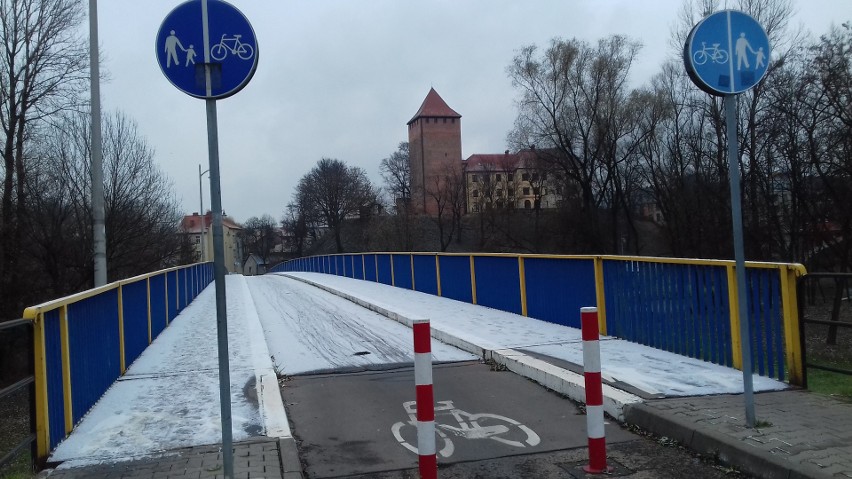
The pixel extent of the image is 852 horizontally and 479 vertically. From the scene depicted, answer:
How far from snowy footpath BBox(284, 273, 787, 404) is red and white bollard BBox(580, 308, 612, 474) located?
4.80 feet

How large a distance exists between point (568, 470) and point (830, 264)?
34922 millimetres

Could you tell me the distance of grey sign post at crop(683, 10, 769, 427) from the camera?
500 centimetres

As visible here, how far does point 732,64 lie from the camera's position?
511cm

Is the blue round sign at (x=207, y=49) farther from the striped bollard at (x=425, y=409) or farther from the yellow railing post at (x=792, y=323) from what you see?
the yellow railing post at (x=792, y=323)

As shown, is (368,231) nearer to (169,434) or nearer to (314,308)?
(314,308)

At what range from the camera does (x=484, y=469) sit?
4.73 metres

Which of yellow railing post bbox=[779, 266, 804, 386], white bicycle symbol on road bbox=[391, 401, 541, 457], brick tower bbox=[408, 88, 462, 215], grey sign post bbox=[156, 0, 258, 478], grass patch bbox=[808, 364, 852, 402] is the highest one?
brick tower bbox=[408, 88, 462, 215]

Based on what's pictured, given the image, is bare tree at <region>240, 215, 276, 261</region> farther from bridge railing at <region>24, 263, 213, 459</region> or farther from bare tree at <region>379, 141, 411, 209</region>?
bridge railing at <region>24, 263, 213, 459</region>

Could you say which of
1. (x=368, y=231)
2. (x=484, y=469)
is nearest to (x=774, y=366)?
(x=484, y=469)

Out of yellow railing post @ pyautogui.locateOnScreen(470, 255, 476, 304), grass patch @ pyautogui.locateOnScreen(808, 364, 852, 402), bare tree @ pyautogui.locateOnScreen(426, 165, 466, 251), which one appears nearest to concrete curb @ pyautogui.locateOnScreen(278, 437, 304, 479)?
grass patch @ pyautogui.locateOnScreen(808, 364, 852, 402)

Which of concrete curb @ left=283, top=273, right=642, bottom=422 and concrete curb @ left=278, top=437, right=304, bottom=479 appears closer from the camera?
concrete curb @ left=278, top=437, right=304, bottom=479

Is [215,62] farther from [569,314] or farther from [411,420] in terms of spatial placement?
[569,314]

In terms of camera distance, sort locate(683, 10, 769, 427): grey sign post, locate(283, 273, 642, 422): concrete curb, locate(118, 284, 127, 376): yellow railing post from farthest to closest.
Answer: locate(118, 284, 127, 376): yellow railing post
locate(283, 273, 642, 422): concrete curb
locate(683, 10, 769, 427): grey sign post

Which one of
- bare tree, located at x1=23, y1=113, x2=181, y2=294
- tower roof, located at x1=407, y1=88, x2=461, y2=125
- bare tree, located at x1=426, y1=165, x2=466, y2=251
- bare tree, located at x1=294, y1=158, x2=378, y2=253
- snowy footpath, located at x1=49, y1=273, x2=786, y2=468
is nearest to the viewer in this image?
snowy footpath, located at x1=49, y1=273, x2=786, y2=468
